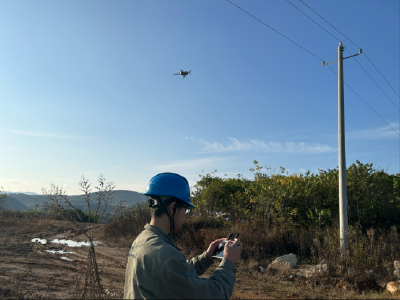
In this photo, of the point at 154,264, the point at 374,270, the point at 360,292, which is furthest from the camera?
the point at 374,270

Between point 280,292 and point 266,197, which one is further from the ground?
point 266,197

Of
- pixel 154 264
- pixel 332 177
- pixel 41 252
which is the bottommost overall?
pixel 41 252

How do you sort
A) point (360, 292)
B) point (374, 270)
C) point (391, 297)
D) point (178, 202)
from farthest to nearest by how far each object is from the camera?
point (374, 270) < point (360, 292) < point (391, 297) < point (178, 202)

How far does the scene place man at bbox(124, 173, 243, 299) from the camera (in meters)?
1.70

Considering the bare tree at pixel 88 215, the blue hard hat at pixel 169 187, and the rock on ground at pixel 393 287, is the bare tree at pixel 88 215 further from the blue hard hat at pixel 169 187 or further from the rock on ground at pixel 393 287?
the rock on ground at pixel 393 287

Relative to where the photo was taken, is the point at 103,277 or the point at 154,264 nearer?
the point at 154,264

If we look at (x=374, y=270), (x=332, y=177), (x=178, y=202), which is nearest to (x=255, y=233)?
(x=374, y=270)

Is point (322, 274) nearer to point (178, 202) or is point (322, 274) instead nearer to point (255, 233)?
point (255, 233)

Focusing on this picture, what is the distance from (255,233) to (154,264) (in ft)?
27.3

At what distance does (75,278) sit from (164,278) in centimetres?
720

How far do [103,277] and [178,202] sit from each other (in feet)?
21.8

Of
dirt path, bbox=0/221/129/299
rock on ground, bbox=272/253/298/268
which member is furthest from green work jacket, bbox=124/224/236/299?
rock on ground, bbox=272/253/298/268

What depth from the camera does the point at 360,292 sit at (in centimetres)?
629

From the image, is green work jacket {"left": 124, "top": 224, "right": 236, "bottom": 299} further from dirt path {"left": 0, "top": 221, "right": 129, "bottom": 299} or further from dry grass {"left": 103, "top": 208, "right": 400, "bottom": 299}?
dry grass {"left": 103, "top": 208, "right": 400, "bottom": 299}
